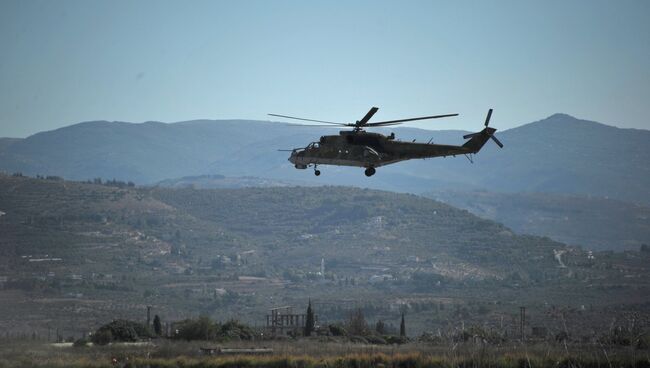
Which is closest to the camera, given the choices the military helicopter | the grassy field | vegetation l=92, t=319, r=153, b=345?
the grassy field

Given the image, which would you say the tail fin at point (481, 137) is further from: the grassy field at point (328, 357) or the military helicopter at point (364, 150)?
the grassy field at point (328, 357)

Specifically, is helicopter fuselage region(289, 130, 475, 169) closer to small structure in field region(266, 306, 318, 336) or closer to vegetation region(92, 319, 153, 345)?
vegetation region(92, 319, 153, 345)

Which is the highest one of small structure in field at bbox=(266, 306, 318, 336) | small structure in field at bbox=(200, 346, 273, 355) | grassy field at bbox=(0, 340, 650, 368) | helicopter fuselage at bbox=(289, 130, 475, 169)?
helicopter fuselage at bbox=(289, 130, 475, 169)

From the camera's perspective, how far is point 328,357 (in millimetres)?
59594

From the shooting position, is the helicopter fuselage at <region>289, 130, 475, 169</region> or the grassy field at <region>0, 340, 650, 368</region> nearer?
the grassy field at <region>0, 340, 650, 368</region>

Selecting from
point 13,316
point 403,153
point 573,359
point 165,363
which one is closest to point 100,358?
point 165,363

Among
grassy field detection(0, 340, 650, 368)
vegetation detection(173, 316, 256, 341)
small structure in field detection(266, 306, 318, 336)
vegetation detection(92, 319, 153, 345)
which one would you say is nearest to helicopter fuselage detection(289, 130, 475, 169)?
grassy field detection(0, 340, 650, 368)

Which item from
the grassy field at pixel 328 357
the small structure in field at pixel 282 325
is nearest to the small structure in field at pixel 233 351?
the grassy field at pixel 328 357

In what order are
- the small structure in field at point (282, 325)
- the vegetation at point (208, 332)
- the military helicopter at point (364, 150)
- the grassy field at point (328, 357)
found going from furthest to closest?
the small structure in field at point (282, 325) < the vegetation at point (208, 332) < the military helicopter at point (364, 150) < the grassy field at point (328, 357)

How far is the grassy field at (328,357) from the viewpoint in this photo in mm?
55906

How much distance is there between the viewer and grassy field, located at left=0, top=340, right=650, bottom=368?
5591 centimetres

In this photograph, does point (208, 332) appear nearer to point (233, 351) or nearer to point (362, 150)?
point (233, 351)

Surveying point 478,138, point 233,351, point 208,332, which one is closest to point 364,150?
point 478,138

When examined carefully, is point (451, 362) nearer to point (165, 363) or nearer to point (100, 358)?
point (165, 363)
